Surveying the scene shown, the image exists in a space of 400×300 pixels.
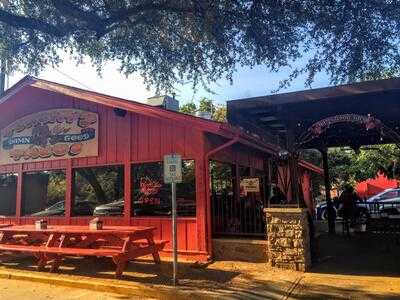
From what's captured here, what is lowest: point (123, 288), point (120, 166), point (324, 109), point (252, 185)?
point (123, 288)

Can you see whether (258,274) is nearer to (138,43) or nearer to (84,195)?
(84,195)

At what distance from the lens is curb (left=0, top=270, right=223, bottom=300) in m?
7.34

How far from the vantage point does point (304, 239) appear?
356 inches

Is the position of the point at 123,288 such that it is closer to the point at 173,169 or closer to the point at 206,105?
the point at 173,169

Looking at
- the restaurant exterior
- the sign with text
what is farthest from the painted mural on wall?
the sign with text

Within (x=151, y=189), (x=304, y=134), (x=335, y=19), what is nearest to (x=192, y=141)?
(x=151, y=189)

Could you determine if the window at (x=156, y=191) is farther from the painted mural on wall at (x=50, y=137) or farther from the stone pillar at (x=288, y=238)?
the stone pillar at (x=288, y=238)

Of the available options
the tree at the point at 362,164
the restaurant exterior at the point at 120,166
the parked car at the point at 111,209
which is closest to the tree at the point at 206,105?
the tree at the point at 362,164

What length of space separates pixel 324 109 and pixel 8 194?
9922 mm

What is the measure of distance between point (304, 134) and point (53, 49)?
288 inches

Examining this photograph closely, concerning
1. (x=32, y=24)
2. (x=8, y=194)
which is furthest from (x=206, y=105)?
(x=32, y=24)

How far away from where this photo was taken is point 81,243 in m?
10.2

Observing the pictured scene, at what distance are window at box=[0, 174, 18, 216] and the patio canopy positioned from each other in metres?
7.59

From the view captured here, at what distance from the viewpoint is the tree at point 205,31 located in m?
9.98
